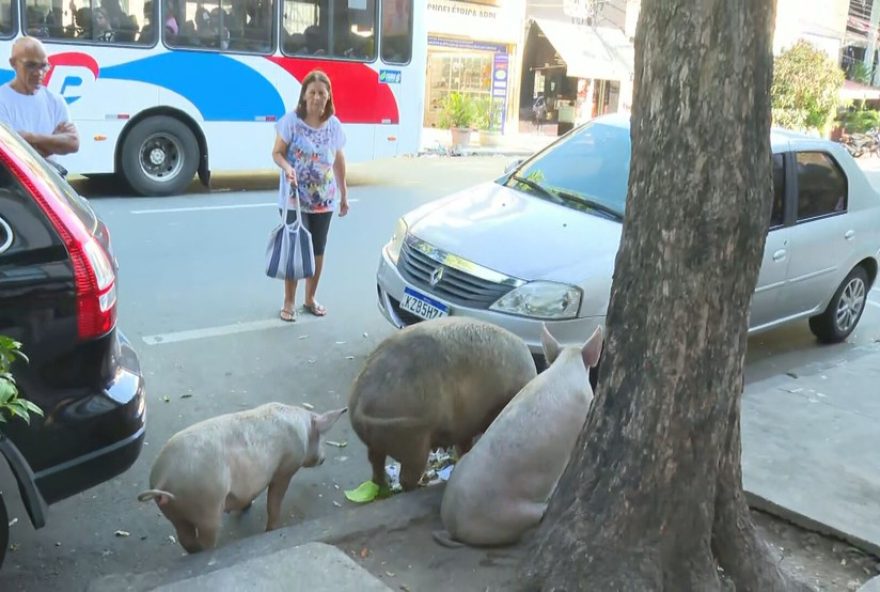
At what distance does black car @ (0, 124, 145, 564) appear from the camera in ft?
9.73

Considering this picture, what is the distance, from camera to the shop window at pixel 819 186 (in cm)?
644

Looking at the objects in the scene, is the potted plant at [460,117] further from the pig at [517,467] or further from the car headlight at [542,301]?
the pig at [517,467]

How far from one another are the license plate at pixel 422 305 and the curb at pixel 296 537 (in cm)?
146

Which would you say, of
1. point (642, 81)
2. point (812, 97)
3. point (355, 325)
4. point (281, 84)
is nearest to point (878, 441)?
point (642, 81)

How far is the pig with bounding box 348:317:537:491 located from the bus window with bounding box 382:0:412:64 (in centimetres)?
1023

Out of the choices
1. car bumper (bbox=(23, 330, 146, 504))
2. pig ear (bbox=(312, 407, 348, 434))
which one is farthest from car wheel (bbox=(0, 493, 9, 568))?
pig ear (bbox=(312, 407, 348, 434))

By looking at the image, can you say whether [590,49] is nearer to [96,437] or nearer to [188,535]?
[188,535]

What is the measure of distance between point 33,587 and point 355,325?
11.9 ft

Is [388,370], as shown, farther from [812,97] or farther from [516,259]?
[812,97]

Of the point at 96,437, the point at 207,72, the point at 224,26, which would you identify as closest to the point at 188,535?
the point at 96,437

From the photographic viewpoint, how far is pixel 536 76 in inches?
1152

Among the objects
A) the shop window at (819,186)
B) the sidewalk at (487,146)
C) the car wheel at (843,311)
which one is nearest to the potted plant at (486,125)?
the sidewalk at (487,146)

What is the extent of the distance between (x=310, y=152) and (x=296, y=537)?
144 inches

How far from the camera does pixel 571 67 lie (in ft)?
86.5
